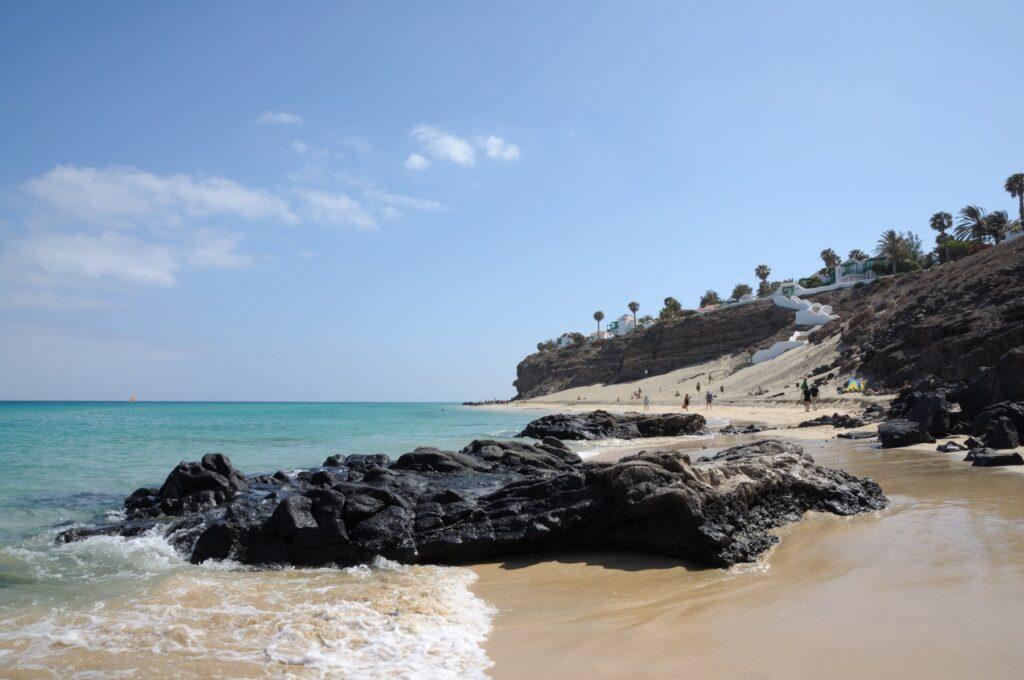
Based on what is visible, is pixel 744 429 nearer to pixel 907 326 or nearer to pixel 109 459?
pixel 907 326

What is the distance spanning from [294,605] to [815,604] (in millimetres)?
5293

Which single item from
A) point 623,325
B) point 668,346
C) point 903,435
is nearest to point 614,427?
point 903,435

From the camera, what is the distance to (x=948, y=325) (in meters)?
36.1

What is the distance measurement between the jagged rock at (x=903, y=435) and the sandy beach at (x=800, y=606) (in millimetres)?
9100

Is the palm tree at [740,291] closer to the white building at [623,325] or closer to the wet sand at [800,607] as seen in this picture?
the white building at [623,325]

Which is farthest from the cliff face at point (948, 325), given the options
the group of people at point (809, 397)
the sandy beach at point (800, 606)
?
the sandy beach at point (800, 606)

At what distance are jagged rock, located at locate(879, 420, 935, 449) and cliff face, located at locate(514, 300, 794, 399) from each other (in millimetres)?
53981

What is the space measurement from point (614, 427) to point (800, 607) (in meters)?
26.0

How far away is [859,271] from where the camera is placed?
81.2m

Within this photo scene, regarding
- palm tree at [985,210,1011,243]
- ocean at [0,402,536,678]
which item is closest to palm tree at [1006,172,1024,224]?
palm tree at [985,210,1011,243]

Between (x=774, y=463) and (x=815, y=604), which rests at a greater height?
(x=774, y=463)

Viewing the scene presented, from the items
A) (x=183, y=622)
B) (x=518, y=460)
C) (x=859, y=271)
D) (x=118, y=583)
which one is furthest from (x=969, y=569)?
(x=859, y=271)

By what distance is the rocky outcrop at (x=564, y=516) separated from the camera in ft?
26.1

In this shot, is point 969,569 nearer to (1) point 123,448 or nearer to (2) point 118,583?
(2) point 118,583
